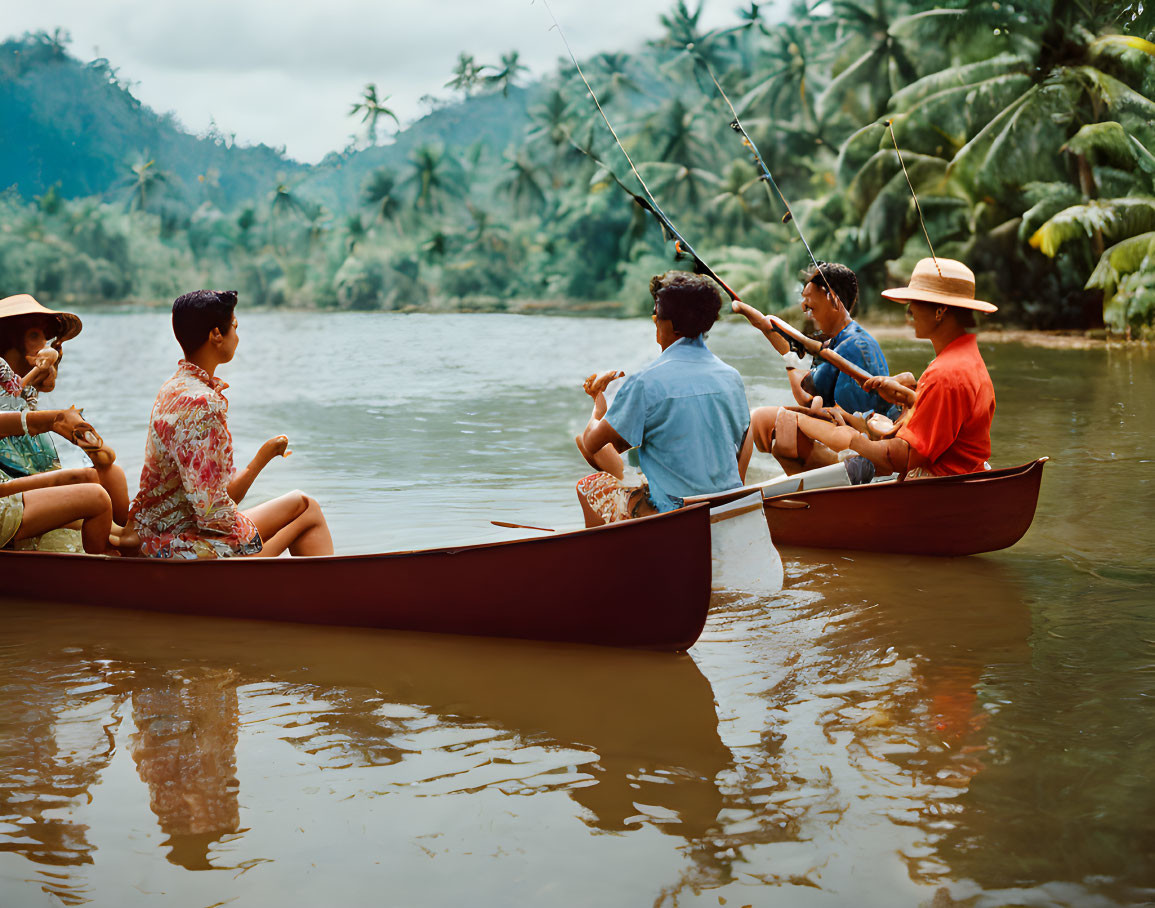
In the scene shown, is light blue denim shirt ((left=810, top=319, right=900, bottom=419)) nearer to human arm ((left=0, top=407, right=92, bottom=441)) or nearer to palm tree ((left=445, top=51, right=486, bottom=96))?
human arm ((left=0, top=407, right=92, bottom=441))

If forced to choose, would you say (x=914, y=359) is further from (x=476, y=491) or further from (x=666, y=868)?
(x=666, y=868)

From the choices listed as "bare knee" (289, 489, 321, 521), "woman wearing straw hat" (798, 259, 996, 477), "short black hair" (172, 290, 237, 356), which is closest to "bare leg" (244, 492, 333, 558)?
"bare knee" (289, 489, 321, 521)

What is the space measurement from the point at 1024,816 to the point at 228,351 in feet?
10.6

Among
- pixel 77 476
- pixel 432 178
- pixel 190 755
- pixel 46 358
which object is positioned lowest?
pixel 190 755

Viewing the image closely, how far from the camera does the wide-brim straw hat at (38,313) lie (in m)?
4.88

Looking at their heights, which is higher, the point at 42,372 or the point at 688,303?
the point at 688,303

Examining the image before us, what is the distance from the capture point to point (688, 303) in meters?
4.34

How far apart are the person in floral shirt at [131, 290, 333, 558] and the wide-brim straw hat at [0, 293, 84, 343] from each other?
0.71 meters

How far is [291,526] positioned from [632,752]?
2.16 m

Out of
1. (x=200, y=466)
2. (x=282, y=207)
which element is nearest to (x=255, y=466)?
(x=200, y=466)

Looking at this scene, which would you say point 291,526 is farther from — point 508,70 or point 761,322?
point 508,70

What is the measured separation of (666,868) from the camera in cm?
293

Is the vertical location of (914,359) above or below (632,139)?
below

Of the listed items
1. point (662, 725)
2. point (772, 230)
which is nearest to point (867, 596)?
point (662, 725)
